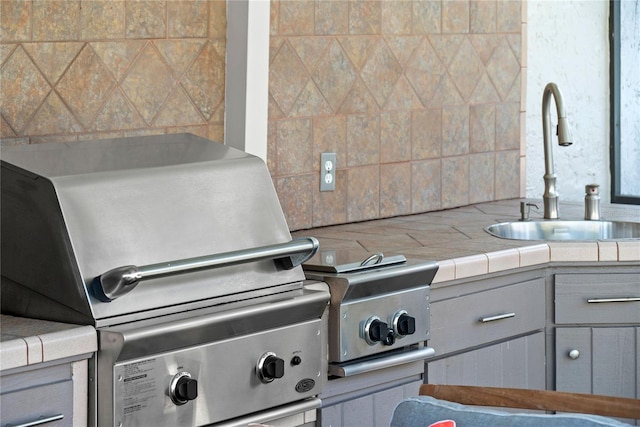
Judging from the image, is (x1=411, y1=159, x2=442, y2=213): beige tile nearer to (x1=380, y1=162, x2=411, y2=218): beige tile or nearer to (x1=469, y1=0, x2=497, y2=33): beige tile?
(x1=380, y1=162, x2=411, y2=218): beige tile

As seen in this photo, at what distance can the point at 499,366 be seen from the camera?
2.87m

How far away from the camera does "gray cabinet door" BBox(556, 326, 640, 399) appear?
117 inches

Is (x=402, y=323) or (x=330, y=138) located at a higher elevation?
(x=330, y=138)

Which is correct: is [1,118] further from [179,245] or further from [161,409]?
[161,409]

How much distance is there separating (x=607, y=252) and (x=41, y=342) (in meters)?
1.57

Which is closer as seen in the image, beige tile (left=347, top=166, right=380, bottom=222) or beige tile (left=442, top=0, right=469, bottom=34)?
beige tile (left=347, top=166, right=380, bottom=222)

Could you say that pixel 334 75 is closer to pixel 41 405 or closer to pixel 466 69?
pixel 466 69

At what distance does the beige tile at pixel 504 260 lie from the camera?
9.12 feet

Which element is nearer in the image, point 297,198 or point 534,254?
point 534,254

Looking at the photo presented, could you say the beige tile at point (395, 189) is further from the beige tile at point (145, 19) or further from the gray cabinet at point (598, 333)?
the beige tile at point (145, 19)

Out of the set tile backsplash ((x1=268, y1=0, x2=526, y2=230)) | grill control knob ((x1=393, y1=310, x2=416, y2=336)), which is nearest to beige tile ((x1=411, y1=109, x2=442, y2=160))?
tile backsplash ((x1=268, y1=0, x2=526, y2=230))

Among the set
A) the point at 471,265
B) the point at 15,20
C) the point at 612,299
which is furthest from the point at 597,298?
the point at 15,20

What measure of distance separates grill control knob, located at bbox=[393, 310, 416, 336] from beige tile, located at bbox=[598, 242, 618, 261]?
627 millimetres

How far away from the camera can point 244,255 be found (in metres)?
2.17
